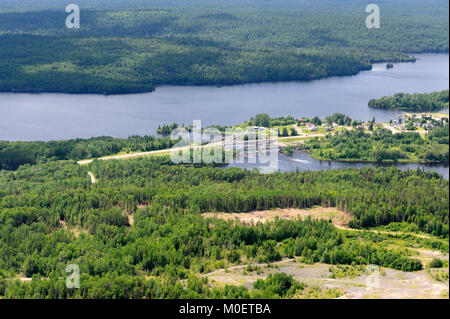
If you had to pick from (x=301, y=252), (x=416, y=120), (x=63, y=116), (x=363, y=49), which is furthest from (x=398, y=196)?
(x=363, y=49)

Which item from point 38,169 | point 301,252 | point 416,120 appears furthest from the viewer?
point 416,120

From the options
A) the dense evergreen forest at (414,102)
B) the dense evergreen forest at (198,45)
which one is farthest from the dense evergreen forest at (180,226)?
the dense evergreen forest at (198,45)

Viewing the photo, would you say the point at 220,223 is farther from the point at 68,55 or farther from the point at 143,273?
the point at 68,55
